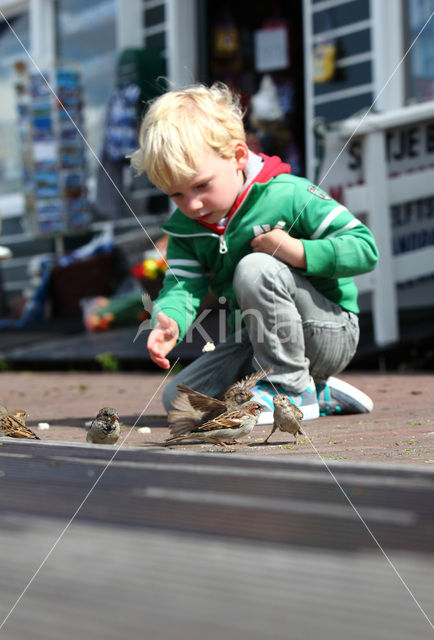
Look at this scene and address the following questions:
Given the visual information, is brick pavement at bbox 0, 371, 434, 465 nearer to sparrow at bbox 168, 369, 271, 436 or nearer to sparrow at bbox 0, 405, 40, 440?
sparrow at bbox 168, 369, 271, 436

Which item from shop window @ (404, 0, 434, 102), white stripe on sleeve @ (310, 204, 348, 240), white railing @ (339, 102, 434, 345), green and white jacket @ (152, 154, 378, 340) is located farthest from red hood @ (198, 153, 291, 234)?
shop window @ (404, 0, 434, 102)

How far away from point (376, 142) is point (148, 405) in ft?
6.74

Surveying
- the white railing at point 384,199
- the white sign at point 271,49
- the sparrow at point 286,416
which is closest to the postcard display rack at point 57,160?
the white sign at point 271,49

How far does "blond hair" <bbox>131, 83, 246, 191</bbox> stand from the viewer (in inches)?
102

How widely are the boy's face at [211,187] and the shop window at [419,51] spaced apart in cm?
339

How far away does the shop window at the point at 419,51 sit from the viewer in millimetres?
5828

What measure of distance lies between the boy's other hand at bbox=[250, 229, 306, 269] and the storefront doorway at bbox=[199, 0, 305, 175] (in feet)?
15.3

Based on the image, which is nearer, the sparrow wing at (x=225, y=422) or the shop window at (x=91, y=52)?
the sparrow wing at (x=225, y=422)

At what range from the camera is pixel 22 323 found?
802 centimetres

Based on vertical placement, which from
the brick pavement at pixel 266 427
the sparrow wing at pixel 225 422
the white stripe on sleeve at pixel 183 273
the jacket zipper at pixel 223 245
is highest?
the jacket zipper at pixel 223 245

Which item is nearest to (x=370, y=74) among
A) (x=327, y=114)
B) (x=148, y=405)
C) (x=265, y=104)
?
(x=327, y=114)

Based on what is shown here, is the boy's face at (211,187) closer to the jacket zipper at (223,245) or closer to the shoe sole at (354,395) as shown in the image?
the jacket zipper at (223,245)

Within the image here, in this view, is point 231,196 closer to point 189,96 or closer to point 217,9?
point 189,96

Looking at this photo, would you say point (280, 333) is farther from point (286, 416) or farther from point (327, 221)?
point (286, 416)
